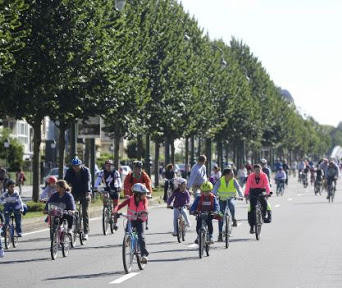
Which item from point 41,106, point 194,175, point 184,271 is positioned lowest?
point 184,271

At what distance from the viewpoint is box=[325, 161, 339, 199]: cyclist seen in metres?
44.8

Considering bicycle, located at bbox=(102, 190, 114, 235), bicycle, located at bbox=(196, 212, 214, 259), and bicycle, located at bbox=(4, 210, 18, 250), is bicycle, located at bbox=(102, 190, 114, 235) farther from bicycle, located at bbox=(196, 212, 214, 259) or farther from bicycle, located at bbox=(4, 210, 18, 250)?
bicycle, located at bbox=(196, 212, 214, 259)

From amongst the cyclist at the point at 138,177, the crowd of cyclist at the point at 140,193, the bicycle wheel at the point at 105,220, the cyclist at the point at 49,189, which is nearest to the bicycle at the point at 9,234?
the crowd of cyclist at the point at 140,193

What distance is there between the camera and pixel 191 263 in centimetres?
1759

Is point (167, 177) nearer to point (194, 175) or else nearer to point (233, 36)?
point (194, 175)

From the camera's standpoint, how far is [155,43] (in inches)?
2035

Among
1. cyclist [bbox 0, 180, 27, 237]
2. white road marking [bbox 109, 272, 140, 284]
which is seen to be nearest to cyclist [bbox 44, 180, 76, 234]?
cyclist [bbox 0, 180, 27, 237]

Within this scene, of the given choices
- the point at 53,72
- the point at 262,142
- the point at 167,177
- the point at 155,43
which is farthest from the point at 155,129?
the point at 262,142

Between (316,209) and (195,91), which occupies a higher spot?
(195,91)

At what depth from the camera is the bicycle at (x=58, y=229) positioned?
18.8 metres

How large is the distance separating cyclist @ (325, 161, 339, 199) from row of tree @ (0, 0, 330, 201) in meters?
8.27

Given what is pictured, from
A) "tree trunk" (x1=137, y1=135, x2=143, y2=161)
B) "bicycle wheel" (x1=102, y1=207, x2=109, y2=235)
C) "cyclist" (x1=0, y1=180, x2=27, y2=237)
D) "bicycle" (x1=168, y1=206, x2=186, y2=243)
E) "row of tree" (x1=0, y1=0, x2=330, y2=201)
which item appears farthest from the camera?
"tree trunk" (x1=137, y1=135, x2=143, y2=161)

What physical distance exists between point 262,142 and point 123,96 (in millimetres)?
82013

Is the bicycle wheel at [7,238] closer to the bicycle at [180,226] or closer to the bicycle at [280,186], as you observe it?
the bicycle at [180,226]
